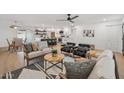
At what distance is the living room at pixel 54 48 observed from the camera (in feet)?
9.23

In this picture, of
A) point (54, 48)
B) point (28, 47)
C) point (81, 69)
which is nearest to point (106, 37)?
point (54, 48)

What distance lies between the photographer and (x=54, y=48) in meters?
4.21

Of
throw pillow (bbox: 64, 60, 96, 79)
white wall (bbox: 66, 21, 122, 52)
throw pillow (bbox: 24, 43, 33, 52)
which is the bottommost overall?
throw pillow (bbox: 64, 60, 96, 79)

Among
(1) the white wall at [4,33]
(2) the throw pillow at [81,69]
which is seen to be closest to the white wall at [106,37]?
(2) the throw pillow at [81,69]

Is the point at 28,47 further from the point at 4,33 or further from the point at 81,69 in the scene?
the point at 81,69

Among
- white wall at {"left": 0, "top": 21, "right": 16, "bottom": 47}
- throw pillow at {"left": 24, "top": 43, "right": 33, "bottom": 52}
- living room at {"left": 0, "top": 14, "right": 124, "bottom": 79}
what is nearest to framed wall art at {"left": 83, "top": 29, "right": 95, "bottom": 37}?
living room at {"left": 0, "top": 14, "right": 124, "bottom": 79}

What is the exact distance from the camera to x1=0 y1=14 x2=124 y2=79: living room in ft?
9.23

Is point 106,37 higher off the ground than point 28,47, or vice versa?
point 106,37

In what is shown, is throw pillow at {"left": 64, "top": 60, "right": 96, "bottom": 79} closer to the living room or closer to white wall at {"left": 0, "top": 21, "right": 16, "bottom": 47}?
the living room

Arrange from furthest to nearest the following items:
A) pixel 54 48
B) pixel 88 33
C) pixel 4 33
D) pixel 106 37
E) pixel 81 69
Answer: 1. pixel 88 33
2. pixel 106 37
3. pixel 54 48
4. pixel 4 33
5. pixel 81 69

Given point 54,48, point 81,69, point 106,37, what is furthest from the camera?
point 106,37

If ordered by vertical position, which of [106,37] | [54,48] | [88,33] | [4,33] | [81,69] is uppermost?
[88,33]
